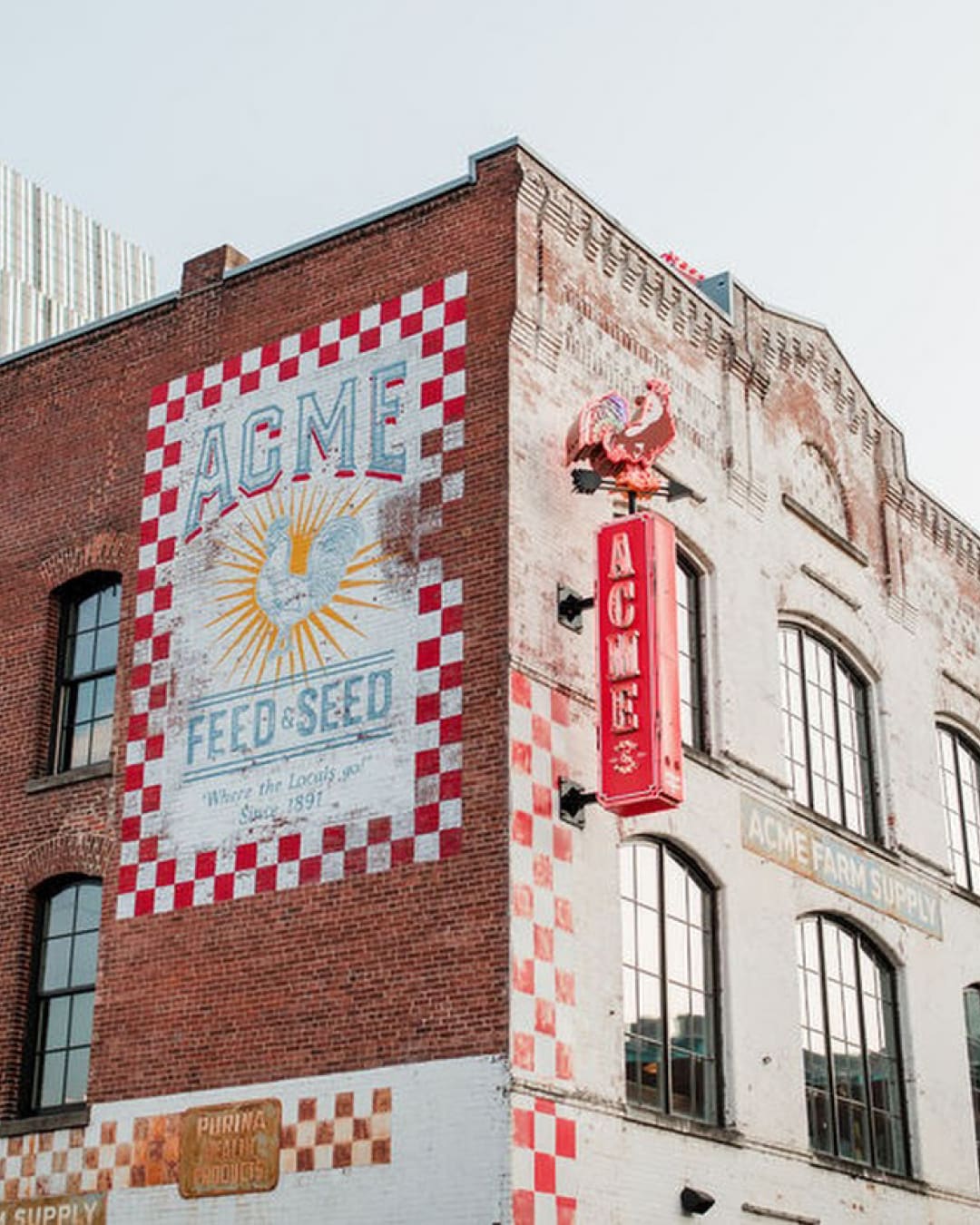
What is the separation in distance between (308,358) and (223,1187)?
8.68 metres

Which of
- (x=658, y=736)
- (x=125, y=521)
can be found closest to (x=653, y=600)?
(x=658, y=736)

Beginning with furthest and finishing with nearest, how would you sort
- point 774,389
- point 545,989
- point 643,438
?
point 774,389 < point 643,438 < point 545,989

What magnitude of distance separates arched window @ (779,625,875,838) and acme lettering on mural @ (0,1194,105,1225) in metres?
9.12

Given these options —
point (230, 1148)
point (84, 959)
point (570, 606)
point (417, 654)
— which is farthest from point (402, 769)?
point (84, 959)

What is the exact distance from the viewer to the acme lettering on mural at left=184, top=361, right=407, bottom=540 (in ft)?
64.0

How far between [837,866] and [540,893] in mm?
6385

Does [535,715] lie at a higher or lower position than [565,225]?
lower

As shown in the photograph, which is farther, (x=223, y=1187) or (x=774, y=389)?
(x=774, y=389)

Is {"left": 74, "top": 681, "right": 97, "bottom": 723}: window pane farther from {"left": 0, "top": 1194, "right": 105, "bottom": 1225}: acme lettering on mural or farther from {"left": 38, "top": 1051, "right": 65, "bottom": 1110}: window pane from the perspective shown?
{"left": 0, "top": 1194, "right": 105, "bottom": 1225}: acme lettering on mural

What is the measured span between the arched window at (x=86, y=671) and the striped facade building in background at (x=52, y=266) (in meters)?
105

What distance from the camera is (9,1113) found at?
63.3ft

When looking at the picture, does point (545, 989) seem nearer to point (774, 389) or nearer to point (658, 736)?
point (658, 736)

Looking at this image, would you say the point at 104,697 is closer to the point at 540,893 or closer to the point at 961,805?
the point at 540,893

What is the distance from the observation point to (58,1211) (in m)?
18.4
